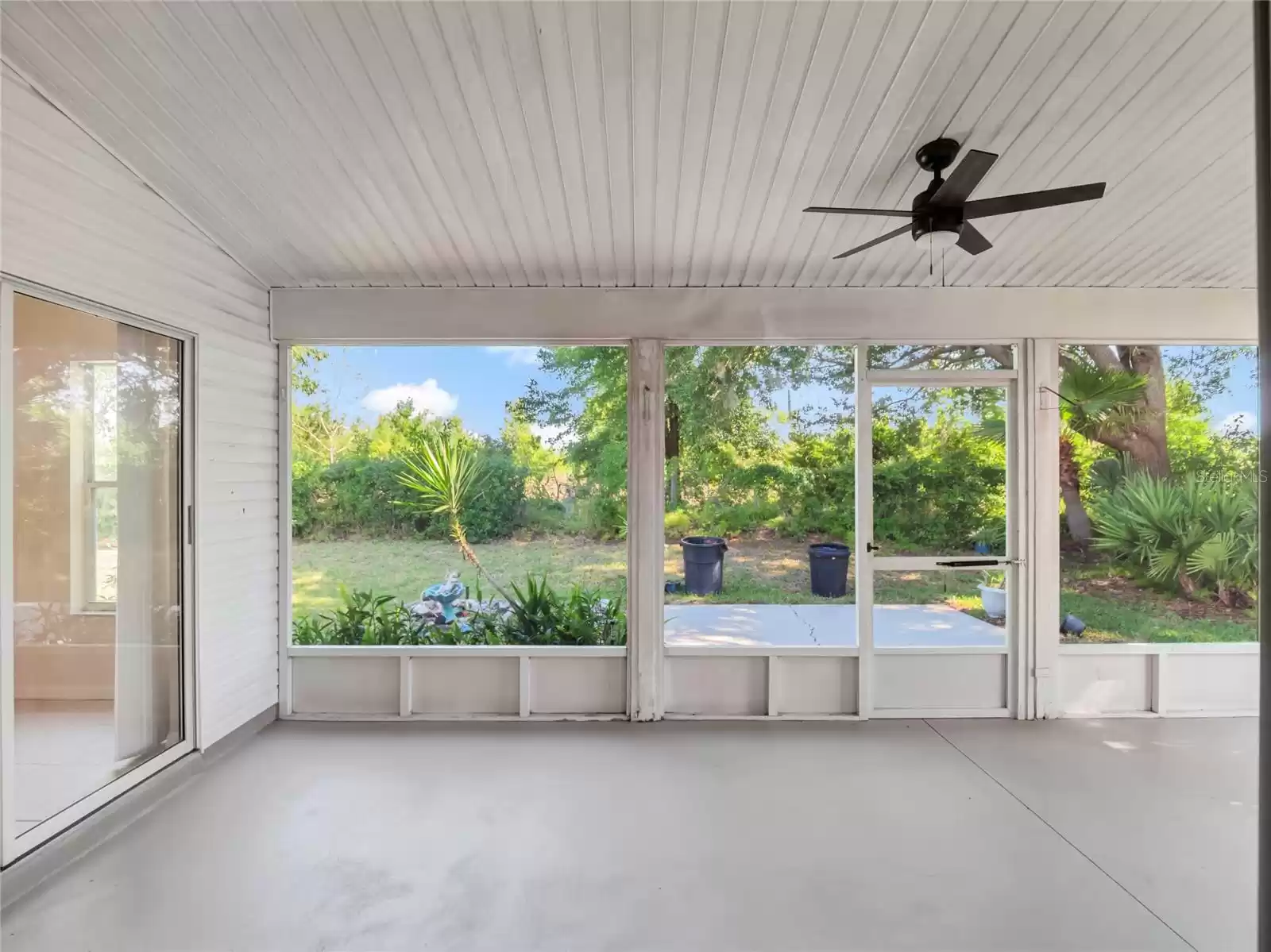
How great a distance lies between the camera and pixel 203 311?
3.14 meters

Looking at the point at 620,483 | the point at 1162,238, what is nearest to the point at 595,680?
the point at 620,483

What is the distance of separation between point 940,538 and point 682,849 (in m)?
2.51

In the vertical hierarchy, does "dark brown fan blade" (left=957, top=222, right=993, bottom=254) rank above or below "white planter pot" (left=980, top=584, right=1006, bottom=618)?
above

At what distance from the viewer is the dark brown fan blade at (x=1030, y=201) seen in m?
2.12

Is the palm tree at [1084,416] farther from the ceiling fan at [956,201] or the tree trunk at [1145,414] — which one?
the ceiling fan at [956,201]

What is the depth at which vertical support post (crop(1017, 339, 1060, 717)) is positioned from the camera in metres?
3.74

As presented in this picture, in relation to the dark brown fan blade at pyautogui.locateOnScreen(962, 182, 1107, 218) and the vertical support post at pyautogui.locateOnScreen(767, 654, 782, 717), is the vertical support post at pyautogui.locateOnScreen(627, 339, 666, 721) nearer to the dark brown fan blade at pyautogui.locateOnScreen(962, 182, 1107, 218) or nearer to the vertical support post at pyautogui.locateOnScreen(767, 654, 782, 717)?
the vertical support post at pyautogui.locateOnScreen(767, 654, 782, 717)

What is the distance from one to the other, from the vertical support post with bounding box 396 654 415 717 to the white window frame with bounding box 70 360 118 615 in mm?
1276

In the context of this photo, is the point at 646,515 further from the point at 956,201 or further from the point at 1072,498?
the point at 1072,498

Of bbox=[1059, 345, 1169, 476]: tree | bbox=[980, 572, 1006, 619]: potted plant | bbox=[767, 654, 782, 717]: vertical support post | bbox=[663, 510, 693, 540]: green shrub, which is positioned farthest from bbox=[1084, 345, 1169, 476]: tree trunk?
bbox=[663, 510, 693, 540]: green shrub

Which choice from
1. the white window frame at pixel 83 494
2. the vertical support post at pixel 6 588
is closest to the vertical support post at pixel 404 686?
the white window frame at pixel 83 494

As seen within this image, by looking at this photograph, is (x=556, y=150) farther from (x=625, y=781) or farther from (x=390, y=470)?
(x=625, y=781)

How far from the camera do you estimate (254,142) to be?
2482 millimetres

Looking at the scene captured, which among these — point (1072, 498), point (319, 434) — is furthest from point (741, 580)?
point (319, 434)
